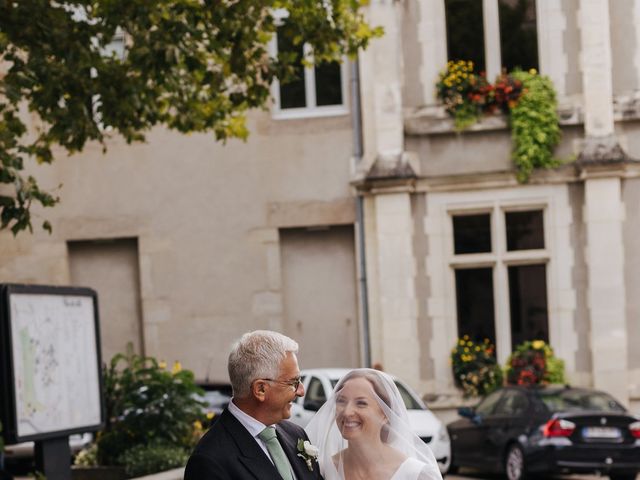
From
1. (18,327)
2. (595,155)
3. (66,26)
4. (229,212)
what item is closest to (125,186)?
(229,212)

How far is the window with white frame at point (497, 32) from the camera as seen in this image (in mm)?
25047

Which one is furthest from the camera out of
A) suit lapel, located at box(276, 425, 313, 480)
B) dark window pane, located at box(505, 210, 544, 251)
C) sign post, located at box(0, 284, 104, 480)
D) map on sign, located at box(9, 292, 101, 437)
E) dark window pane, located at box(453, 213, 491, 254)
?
dark window pane, located at box(453, 213, 491, 254)

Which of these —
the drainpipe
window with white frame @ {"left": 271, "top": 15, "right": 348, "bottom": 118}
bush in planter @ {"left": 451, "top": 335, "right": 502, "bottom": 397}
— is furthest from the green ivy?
window with white frame @ {"left": 271, "top": 15, "right": 348, "bottom": 118}

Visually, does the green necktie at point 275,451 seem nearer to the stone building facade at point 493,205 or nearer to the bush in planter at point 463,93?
the stone building facade at point 493,205

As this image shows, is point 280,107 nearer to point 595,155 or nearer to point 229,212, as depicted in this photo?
point 229,212

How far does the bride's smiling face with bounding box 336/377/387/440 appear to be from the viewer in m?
5.22

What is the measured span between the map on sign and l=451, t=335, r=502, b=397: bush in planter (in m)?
13.6

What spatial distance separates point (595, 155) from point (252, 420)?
19.9 metres

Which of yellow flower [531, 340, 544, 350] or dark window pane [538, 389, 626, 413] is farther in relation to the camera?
yellow flower [531, 340, 544, 350]

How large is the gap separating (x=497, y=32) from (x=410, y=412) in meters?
8.67

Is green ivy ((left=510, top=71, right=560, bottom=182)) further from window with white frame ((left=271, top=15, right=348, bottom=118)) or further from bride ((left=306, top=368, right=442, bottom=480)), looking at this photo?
bride ((left=306, top=368, right=442, bottom=480))

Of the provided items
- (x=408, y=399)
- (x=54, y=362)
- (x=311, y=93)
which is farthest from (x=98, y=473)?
(x=311, y=93)

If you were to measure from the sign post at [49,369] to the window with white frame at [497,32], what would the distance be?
47.9ft

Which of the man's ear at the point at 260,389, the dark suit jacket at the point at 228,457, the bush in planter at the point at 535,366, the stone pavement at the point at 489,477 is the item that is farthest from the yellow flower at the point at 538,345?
the man's ear at the point at 260,389
